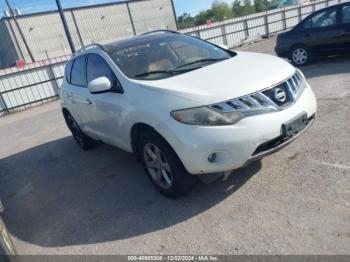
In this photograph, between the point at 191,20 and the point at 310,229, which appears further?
the point at 191,20

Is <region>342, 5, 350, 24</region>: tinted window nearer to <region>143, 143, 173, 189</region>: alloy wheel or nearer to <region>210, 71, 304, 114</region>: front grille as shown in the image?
<region>210, 71, 304, 114</region>: front grille

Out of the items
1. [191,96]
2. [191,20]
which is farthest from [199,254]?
[191,20]

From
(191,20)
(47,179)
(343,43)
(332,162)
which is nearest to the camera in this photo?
(332,162)

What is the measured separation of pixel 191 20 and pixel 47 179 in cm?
8995

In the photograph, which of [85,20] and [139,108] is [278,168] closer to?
[139,108]

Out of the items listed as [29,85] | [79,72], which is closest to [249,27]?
[29,85]

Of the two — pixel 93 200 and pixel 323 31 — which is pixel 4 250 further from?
pixel 323 31

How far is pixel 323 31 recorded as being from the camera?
8.91 m

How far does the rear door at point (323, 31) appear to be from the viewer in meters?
8.73

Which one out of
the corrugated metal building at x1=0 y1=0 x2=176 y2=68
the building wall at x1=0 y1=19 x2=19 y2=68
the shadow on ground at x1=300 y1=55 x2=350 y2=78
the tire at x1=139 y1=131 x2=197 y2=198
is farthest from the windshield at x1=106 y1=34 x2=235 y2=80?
the building wall at x1=0 y1=19 x2=19 y2=68

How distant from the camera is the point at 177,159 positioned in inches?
136

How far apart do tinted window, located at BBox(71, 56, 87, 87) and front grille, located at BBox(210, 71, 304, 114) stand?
9.27ft

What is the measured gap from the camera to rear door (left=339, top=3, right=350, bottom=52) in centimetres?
845

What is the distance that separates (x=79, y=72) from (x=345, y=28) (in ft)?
21.3
